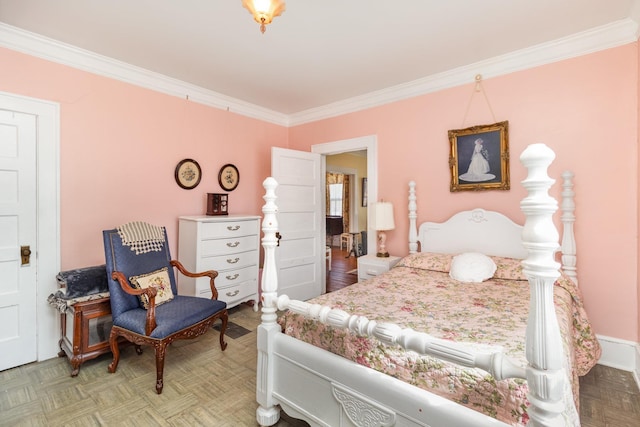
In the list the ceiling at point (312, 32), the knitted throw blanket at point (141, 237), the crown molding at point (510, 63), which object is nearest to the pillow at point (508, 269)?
the crown molding at point (510, 63)

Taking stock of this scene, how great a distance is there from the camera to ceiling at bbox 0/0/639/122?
221cm

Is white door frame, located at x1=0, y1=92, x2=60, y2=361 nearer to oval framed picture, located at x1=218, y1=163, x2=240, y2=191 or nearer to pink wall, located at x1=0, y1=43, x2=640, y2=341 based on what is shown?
pink wall, located at x1=0, y1=43, x2=640, y2=341

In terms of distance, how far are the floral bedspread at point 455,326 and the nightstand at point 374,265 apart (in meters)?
0.33

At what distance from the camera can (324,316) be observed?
1.48 metres

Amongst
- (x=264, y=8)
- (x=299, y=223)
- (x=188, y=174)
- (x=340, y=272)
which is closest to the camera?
(x=264, y=8)

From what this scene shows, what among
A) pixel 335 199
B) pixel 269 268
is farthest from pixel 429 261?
pixel 335 199

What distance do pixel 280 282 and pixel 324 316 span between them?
2570 mm

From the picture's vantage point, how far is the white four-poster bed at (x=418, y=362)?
88cm

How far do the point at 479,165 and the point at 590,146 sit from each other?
0.83 meters

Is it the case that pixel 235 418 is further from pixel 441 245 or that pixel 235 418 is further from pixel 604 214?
pixel 604 214

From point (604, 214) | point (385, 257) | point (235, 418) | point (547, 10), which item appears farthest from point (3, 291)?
point (604, 214)

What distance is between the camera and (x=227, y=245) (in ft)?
11.4

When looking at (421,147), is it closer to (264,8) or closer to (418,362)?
(264,8)

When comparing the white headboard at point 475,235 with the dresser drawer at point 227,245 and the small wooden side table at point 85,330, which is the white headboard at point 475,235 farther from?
the small wooden side table at point 85,330
